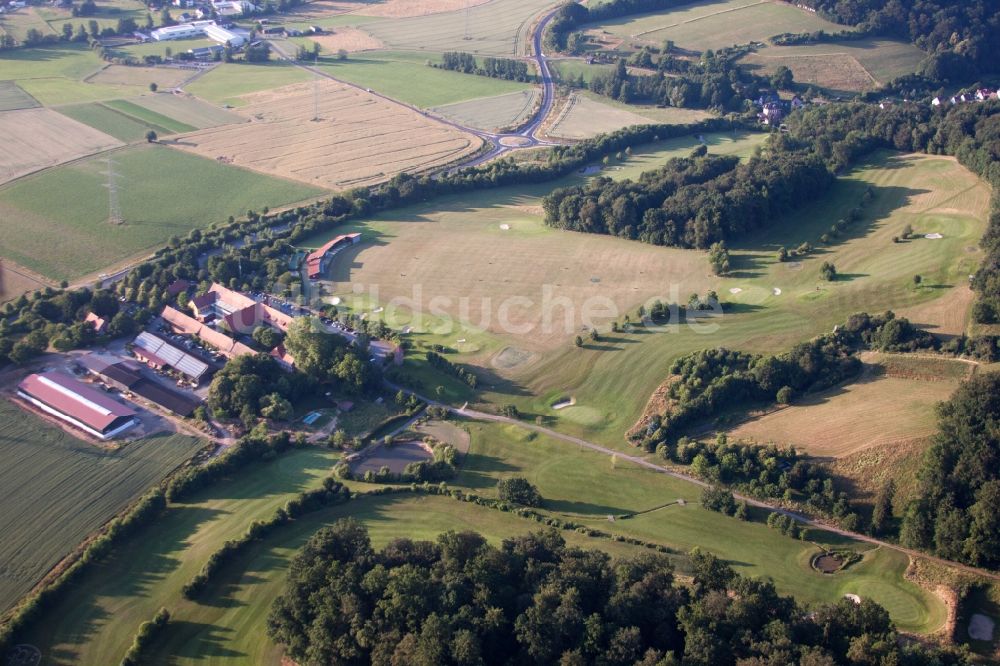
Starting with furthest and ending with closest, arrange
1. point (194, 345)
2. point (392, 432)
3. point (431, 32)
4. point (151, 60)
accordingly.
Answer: point (431, 32) → point (151, 60) → point (194, 345) → point (392, 432)

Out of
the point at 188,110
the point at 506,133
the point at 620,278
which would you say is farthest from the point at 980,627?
the point at 188,110

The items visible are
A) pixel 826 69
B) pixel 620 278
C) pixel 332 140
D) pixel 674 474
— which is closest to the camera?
pixel 674 474

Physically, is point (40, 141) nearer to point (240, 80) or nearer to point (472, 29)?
point (240, 80)

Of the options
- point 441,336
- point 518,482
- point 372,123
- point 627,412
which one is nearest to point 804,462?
point 627,412

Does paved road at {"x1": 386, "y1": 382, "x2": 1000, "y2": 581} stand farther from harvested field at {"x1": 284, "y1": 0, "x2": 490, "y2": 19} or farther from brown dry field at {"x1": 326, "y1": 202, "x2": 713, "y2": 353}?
harvested field at {"x1": 284, "y1": 0, "x2": 490, "y2": 19}

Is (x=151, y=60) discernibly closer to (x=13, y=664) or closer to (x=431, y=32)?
(x=431, y=32)

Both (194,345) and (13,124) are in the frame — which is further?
(13,124)

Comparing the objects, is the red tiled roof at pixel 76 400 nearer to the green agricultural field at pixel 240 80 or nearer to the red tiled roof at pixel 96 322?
the red tiled roof at pixel 96 322
